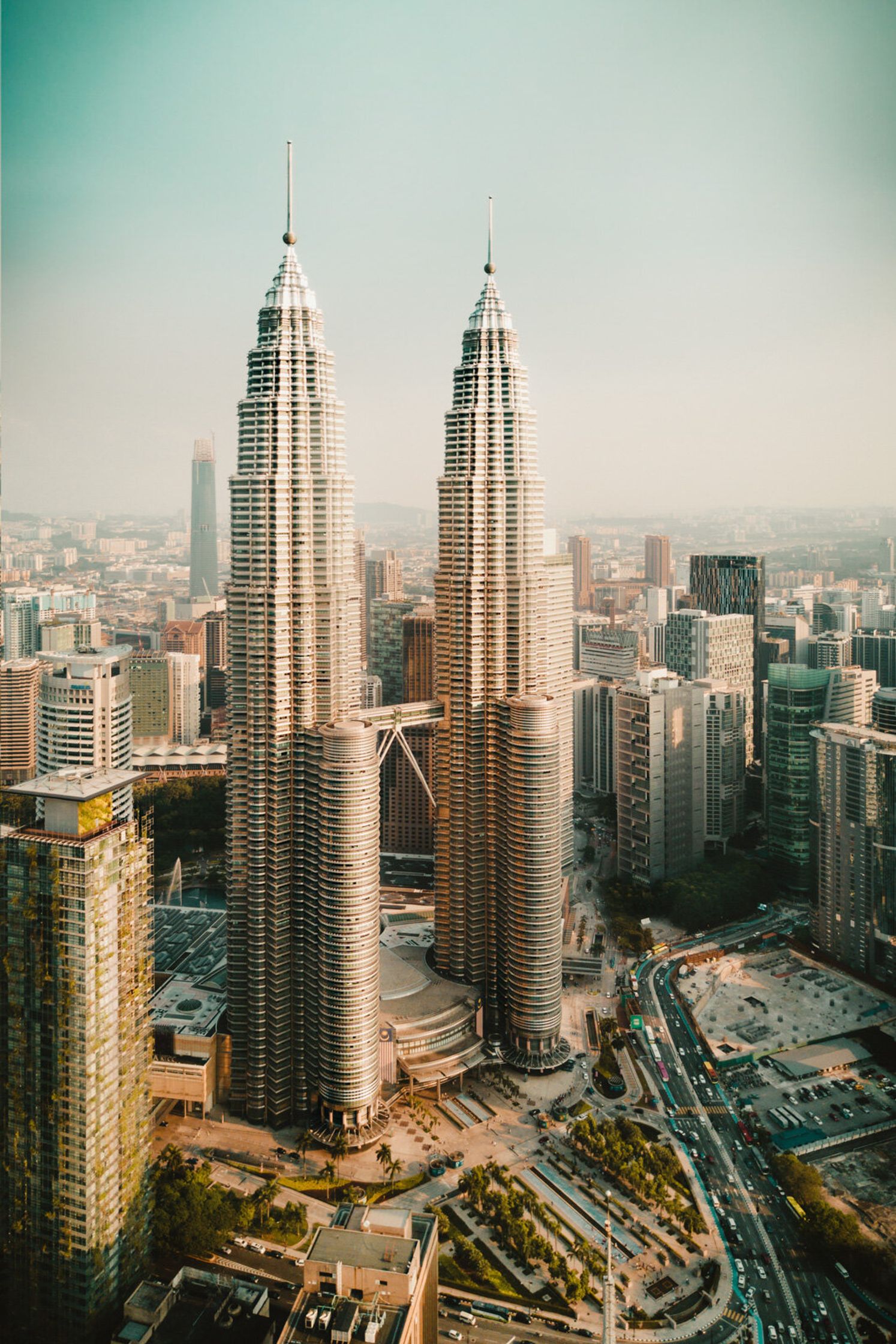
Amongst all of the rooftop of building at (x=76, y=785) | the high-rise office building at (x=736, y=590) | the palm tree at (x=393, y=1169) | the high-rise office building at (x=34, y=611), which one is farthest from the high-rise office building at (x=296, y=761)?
the high-rise office building at (x=736, y=590)

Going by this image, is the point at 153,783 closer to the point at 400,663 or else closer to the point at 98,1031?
the point at 400,663

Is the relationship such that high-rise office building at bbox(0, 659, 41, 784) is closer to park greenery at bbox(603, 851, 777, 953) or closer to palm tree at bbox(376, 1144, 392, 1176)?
palm tree at bbox(376, 1144, 392, 1176)

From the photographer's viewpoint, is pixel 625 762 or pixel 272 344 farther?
pixel 625 762

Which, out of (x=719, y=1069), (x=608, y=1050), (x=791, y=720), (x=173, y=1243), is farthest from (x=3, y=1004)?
(x=791, y=720)

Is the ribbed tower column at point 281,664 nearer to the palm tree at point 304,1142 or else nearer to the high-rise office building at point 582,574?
the palm tree at point 304,1142

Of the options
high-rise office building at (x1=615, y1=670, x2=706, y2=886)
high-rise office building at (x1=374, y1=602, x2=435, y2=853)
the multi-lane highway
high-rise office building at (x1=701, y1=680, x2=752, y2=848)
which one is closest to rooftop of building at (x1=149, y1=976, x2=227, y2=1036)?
the multi-lane highway

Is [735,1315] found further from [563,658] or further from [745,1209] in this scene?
[563,658]
